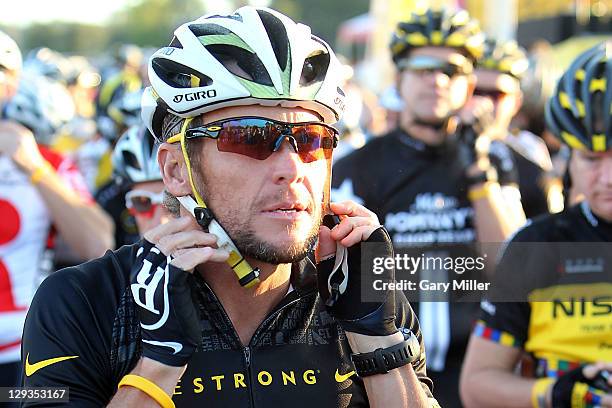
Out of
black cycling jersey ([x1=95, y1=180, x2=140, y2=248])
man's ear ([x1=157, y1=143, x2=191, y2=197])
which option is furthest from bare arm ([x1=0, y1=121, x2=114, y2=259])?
man's ear ([x1=157, y1=143, x2=191, y2=197])

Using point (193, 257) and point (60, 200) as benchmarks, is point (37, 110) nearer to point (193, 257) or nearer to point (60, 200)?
point (60, 200)

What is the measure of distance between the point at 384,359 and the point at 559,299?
1.67m

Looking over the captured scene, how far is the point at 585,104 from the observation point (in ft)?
16.1

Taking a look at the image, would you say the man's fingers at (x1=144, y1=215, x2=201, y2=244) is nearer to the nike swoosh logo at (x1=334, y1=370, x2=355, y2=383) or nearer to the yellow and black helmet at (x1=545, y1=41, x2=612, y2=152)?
the nike swoosh logo at (x1=334, y1=370, x2=355, y2=383)

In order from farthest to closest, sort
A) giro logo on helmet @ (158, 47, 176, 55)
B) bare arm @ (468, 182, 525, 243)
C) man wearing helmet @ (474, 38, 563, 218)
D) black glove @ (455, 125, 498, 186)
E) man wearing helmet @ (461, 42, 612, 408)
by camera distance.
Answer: man wearing helmet @ (474, 38, 563, 218)
black glove @ (455, 125, 498, 186)
bare arm @ (468, 182, 525, 243)
man wearing helmet @ (461, 42, 612, 408)
giro logo on helmet @ (158, 47, 176, 55)

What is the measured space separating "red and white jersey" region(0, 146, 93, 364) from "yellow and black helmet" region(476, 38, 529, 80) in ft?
14.3

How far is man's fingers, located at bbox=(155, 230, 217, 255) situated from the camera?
9.84ft

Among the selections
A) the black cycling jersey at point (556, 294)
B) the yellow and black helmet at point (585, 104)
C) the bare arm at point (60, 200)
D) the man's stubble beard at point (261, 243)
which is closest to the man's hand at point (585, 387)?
the black cycling jersey at point (556, 294)

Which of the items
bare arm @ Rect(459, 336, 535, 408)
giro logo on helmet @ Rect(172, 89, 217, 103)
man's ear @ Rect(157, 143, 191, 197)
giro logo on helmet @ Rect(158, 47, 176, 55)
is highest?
giro logo on helmet @ Rect(158, 47, 176, 55)

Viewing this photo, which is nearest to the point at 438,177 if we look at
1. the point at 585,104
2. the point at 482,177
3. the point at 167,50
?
the point at 482,177

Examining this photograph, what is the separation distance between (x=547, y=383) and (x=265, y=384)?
178 cm

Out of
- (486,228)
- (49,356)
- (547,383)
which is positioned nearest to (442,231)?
(486,228)

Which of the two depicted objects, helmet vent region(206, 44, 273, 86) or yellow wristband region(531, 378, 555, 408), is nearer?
helmet vent region(206, 44, 273, 86)

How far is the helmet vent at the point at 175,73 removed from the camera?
10.6 ft
